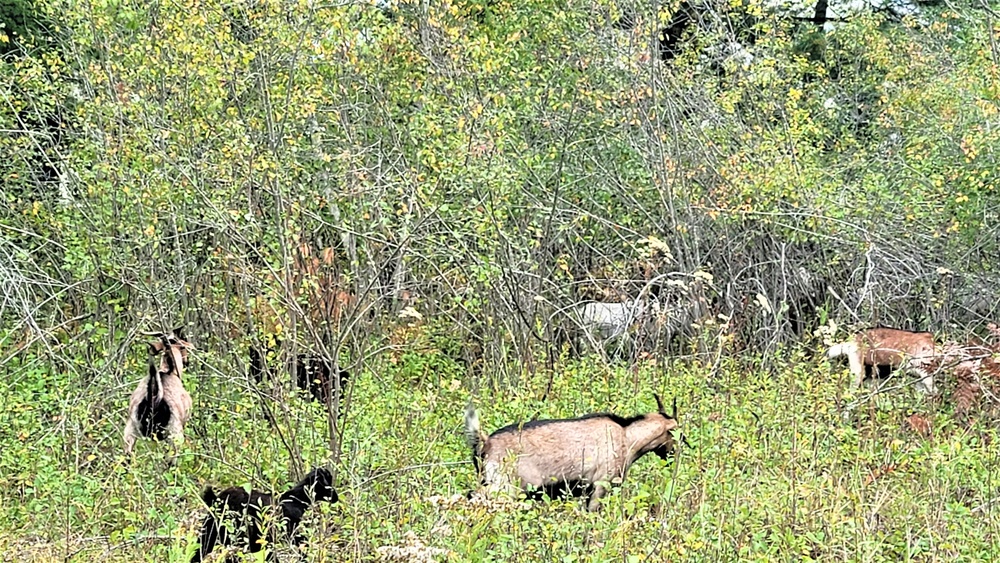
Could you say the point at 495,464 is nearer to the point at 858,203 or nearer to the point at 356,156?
the point at 356,156

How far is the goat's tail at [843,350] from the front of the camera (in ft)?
29.5

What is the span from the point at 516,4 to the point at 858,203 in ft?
12.6

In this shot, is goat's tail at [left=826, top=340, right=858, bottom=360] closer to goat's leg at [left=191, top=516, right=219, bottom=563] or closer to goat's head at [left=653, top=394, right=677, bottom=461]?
goat's head at [left=653, top=394, right=677, bottom=461]

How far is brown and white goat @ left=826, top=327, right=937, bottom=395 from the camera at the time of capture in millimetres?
8484

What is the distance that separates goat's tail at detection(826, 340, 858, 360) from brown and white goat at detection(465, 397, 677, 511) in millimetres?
2878

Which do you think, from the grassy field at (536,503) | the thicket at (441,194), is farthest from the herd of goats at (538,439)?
the thicket at (441,194)

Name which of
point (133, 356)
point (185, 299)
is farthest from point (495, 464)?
point (133, 356)

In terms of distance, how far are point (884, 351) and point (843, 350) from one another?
365 millimetres

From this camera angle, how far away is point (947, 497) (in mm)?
5766

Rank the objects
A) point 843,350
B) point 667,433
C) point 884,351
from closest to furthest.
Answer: point 667,433 → point 884,351 → point 843,350

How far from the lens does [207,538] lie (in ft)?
17.6

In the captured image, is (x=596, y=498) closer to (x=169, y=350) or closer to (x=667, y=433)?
(x=667, y=433)

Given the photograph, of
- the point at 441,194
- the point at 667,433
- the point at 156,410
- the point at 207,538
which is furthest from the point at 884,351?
the point at 207,538

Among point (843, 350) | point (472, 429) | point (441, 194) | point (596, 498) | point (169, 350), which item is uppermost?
point (441, 194)
